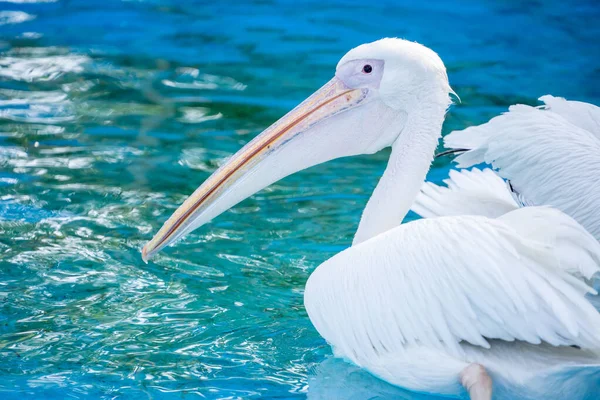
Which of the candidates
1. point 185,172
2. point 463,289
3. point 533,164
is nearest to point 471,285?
point 463,289

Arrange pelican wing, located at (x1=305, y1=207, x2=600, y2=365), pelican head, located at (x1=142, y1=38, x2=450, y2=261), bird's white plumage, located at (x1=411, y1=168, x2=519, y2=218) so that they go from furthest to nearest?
1. bird's white plumage, located at (x1=411, y1=168, x2=519, y2=218)
2. pelican head, located at (x1=142, y1=38, x2=450, y2=261)
3. pelican wing, located at (x1=305, y1=207, x2=600, y2=365)

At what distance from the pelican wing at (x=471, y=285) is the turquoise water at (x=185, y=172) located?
0.44 metres

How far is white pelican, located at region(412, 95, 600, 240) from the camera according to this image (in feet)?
11.6

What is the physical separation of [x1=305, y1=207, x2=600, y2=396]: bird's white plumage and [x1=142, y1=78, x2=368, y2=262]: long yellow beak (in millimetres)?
603

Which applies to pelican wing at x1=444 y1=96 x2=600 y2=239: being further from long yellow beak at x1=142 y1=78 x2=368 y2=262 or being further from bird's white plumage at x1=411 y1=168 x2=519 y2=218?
long yellow beak at x1=142 y1=78 x2=368 y2=262

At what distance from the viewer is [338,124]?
12.0 feet

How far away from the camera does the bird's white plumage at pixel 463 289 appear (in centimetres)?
276

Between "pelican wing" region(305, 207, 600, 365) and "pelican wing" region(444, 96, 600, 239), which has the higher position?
"pelican wing" region(444, 96, 600, 239)

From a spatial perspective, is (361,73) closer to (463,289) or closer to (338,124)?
(338,124)

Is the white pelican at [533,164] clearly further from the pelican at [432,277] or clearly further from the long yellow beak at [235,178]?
the long yellow beak at [235,178]

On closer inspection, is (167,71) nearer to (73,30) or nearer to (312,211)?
(73,30)

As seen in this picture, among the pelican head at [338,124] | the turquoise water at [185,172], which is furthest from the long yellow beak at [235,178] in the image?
the turquoise water at [185,172]

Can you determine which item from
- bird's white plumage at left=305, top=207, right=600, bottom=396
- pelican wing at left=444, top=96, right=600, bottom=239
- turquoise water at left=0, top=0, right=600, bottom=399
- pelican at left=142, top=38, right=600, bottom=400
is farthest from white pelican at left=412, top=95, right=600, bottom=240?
turquoise water at left=0, top=0, right=600, bottom=399

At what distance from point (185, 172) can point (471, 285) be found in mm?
3106
